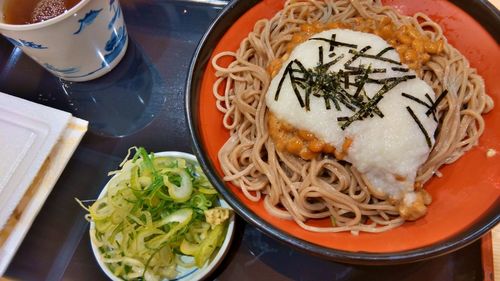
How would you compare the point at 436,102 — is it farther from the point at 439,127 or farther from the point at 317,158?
the point at 317,158

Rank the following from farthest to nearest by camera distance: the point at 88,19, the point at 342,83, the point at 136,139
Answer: the point at 136,139 < the point at 88,19 < the point at 342,83

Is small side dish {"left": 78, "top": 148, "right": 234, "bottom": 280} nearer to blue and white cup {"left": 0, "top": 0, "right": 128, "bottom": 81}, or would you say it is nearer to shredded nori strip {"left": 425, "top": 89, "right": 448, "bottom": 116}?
blue and white cup {"left": 0, "top": 0, "right": 128, "bottom": 81}

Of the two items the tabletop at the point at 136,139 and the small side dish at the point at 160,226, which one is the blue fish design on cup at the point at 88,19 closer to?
the tabletop at the point at 136,139

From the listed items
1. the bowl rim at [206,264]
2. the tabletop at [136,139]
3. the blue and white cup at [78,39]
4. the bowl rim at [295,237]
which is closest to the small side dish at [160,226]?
the bowl rim at [206,264]

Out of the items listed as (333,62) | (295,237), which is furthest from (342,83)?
(295,237)

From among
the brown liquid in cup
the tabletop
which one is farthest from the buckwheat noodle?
the brown liquid in cup
